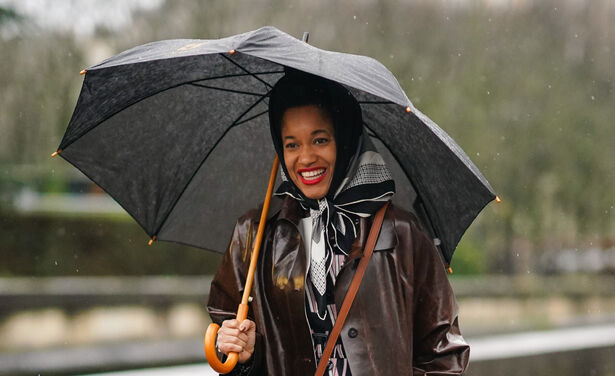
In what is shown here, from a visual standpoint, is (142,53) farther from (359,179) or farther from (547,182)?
(547,182)

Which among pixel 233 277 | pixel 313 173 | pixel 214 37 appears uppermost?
pixel 214 37

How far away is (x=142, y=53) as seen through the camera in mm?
2281

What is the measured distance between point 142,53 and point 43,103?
10.5 metres

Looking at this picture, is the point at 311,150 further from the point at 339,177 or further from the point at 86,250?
the point at 86,250

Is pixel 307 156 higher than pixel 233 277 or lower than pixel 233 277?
higher

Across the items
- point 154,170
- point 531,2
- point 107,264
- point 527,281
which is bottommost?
point 527,281

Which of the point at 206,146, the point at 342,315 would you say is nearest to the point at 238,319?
the point at 342,315

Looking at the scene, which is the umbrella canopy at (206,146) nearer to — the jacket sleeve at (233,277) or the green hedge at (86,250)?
the jacket sleeve at (233,277)

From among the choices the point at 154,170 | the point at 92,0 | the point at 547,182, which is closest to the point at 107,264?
the point at 92,0

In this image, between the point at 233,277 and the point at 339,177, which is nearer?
the point at 339,177

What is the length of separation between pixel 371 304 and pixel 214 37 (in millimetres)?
10628

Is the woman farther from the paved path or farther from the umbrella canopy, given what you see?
the paved path

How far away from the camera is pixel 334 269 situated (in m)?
2.41

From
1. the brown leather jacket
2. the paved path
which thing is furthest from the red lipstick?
the paved path
